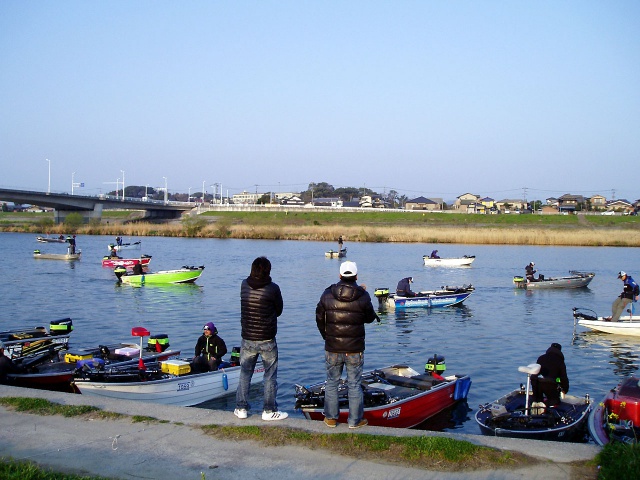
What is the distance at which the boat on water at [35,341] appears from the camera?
16.2 m

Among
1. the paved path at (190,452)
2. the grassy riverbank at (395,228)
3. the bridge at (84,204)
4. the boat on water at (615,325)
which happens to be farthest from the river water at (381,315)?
the bridge at (84,204)

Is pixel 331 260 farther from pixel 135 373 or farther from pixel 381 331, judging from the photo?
pixel 135 373

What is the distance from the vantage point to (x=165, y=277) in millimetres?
39188

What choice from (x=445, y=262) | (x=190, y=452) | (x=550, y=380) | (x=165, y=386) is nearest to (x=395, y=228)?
(x=445, y=262)

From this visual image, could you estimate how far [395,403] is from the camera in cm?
1259

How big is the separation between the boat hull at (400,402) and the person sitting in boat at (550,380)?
209cm

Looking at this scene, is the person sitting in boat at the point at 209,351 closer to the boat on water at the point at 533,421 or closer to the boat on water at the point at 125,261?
the boat on water at the point at 533,421

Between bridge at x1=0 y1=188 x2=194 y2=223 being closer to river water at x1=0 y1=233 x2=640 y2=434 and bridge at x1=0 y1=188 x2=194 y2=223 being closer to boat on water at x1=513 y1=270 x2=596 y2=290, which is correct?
river water at x1=0 y1=233 x2=640 y2=434

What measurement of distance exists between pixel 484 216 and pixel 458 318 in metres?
87.3

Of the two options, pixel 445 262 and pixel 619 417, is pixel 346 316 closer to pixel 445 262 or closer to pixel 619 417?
pixel 619 417

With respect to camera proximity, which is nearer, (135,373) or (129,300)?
(135,373)

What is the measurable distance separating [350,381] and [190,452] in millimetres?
2339

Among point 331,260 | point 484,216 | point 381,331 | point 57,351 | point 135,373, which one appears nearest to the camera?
point 135,373

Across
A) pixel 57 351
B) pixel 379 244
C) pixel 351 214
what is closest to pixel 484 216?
pixel 351 214
